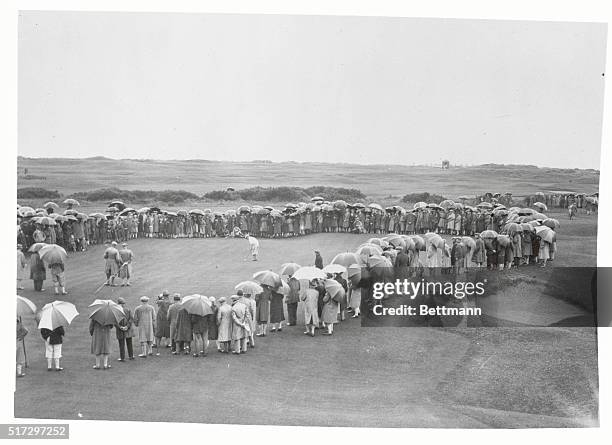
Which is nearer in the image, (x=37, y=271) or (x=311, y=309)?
(x=37, y=271)

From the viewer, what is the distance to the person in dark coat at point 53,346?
12016 millimetres

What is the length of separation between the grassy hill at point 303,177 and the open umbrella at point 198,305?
184 centimetres

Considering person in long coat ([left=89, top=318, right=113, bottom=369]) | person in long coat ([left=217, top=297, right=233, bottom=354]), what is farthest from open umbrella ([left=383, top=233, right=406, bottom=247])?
person in long coat ([left=89, top=318, right=113, bottom=369])

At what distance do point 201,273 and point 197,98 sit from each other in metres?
2.92

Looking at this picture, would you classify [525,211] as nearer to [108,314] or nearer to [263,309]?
[263,309]

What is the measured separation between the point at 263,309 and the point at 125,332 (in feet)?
7.35

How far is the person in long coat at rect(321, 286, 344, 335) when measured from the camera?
12.5 metres

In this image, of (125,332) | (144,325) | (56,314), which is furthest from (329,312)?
(56,314)

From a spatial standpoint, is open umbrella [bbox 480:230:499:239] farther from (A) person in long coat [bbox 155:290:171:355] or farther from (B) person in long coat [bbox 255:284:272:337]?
(A) person in long coat [bbox 155:290:171:355]

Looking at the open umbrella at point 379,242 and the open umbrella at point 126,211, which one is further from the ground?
the open umbrella at point 126,211

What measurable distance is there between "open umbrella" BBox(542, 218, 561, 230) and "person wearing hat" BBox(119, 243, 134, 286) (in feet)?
23.1

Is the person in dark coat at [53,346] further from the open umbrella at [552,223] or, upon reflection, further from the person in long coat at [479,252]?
the open umbrella at [552,223]

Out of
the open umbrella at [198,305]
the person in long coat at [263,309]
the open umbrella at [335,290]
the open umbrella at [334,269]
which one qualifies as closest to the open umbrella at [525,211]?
the open umbrella at [334,269]

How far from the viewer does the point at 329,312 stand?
12.5 meters
